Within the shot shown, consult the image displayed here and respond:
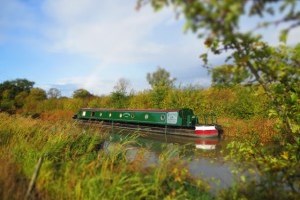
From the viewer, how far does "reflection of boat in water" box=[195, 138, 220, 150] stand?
1810 cm

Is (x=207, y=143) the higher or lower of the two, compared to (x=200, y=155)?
higher

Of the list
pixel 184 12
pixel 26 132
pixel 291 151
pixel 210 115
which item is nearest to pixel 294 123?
pixel 291 151

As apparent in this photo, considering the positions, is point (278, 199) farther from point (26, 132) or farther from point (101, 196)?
point (26, 132)

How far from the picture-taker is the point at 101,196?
19.4ft

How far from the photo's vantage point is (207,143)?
63.7ft

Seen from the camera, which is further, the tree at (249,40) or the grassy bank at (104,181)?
the grassy bank at (104,181)

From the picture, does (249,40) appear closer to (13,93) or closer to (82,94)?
(82,94)

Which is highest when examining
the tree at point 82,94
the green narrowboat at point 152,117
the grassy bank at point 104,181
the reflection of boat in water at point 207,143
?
the tree at point 82,94

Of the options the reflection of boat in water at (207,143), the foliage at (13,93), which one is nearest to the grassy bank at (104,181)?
the reflection of boat in water at (207,143)

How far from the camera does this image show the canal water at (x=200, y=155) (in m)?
8.44

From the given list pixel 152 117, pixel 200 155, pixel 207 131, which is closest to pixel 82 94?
pixel 152 117

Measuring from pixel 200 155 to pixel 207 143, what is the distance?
16.4ft

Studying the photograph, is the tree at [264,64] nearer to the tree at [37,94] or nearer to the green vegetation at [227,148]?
the green vegetation at [227,148]

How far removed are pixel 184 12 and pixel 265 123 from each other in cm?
1661
